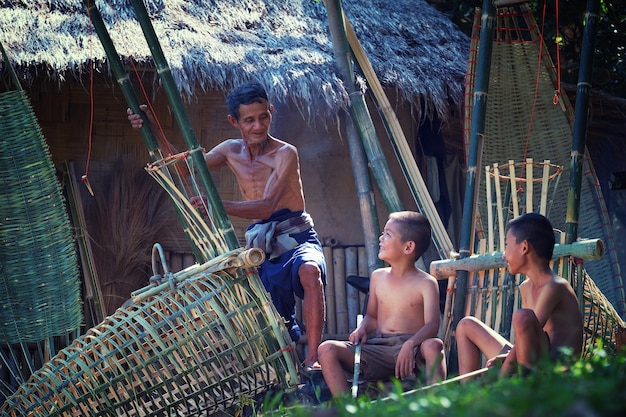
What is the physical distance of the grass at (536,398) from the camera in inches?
55.2

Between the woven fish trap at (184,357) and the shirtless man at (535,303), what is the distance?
0.73 meters

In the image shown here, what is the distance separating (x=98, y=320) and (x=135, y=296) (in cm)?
203

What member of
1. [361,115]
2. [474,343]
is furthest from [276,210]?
[474,343]

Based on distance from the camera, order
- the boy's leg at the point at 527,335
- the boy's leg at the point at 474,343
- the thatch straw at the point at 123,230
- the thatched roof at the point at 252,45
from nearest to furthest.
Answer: the boy's leg at the point at 527,335 → the boy's leg at the point at 474,343 → the thatched roof at the point at 252,45 → the thatch straw at the point at 123,230

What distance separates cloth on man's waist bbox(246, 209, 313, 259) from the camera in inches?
181

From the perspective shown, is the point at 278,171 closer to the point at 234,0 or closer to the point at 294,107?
the point at 294,107

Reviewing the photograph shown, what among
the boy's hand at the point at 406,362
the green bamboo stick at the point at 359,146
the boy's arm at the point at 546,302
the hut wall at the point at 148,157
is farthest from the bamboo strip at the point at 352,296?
the boy's arm at the point at 546,302

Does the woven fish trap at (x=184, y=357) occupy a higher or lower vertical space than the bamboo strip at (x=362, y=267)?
higher

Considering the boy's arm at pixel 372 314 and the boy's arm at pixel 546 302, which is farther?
the boy's arm at pixel 372 314

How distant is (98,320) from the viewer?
5.66 metres

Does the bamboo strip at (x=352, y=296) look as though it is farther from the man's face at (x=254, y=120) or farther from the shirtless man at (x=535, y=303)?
the shirtless man at (x=535, y=303)

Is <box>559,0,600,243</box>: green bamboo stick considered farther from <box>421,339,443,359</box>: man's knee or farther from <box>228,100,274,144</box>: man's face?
<box>228,100,274,144</box>: man's face

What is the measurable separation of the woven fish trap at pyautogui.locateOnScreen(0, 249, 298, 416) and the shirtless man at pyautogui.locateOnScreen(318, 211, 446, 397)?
22 cm

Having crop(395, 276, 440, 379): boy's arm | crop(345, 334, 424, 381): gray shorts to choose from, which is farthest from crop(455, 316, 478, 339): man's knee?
crop(345, 334, 424, 381): gray shorts
